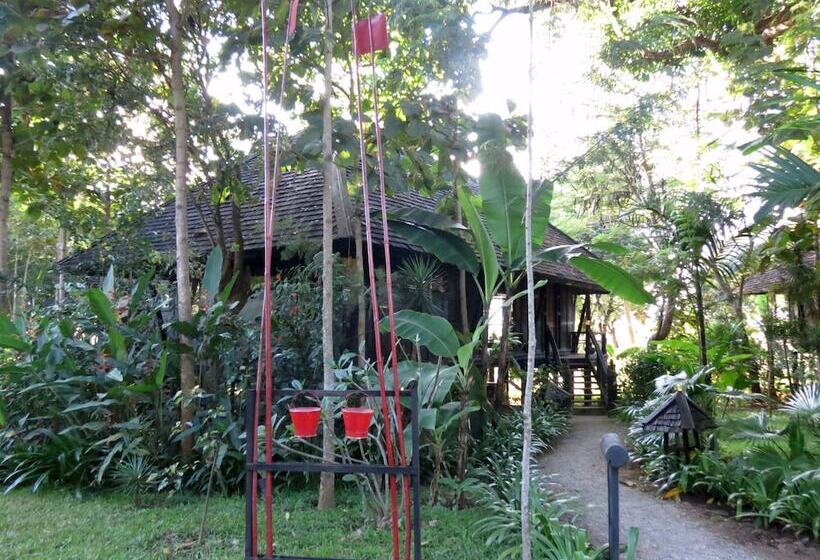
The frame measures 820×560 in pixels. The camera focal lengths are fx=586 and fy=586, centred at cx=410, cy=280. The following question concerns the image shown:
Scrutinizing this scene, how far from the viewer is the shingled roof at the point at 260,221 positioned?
765 centimetres

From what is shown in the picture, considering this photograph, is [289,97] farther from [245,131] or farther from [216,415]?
[216,415]

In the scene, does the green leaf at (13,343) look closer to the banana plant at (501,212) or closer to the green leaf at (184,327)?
the green leaf at (184,327)

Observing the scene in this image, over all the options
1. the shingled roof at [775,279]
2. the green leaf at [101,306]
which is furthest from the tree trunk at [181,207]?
the shingled roof at [775,279]

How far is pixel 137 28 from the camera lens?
598 centimetres

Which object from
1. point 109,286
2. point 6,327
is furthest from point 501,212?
point 6,327

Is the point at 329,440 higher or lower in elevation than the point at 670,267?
lower

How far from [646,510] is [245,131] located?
5796 mm

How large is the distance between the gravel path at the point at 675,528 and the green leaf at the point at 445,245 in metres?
2.83

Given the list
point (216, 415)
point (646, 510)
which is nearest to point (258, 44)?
point (216, 415)

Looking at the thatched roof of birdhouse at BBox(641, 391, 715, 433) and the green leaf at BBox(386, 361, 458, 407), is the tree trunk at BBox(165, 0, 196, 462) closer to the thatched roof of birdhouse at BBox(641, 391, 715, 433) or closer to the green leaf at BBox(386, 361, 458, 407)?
the green leaf at BBox(386, 361, 458, 407)

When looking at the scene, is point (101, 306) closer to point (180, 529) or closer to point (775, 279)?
point (180, 529)

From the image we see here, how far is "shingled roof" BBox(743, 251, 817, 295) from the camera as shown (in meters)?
10.9

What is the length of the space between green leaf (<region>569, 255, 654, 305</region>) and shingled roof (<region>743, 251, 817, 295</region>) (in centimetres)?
486

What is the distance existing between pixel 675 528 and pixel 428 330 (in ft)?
9.72
